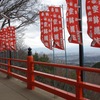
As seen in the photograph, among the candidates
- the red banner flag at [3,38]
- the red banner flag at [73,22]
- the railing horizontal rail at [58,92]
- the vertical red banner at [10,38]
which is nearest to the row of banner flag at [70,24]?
the red banner flag at [73,22]

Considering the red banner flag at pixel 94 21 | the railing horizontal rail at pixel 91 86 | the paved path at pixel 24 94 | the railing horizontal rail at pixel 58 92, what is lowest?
the paved path at pixel 24 94

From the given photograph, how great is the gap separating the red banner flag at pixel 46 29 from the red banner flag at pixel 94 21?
11.6 ft

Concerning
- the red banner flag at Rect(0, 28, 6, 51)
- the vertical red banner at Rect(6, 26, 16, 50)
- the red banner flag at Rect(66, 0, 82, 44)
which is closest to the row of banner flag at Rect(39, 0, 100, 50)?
the red banner flag at Rect(66, 0, 82, 44)

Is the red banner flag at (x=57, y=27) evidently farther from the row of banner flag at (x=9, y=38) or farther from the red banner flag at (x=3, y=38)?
the red banner flag at (x=3, y=38)

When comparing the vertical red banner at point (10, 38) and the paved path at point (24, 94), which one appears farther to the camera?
the vertical red banner at point (10, 38)

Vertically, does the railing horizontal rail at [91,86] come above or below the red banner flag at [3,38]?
below

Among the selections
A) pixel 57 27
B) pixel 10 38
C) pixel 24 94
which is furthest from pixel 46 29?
pixel 10 38

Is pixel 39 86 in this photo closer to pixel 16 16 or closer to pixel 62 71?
pixel 62 71

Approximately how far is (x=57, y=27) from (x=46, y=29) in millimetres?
1380

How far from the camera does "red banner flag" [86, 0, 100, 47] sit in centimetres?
818

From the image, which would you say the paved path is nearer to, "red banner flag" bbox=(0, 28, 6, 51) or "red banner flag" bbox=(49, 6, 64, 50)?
"red banner flag" bbox=(49, 6, 64, 50)

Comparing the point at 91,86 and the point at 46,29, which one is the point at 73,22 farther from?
the point at 46,29

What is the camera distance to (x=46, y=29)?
12.3 m

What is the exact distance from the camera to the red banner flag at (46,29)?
39.4 ft
